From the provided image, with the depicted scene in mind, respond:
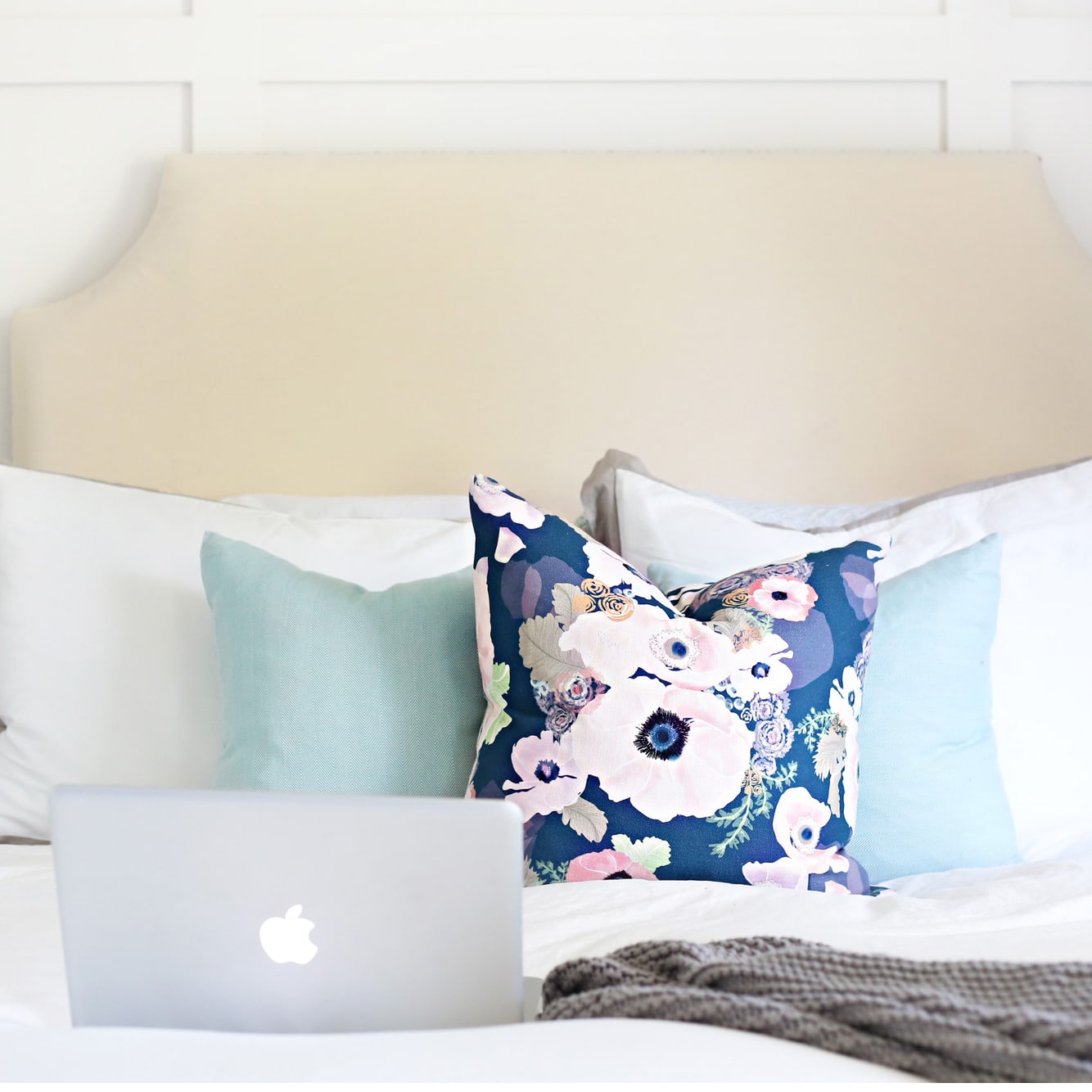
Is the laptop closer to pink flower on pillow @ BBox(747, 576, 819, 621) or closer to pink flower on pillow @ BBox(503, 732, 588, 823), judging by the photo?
pink flower on pillow @ BBox(503, 732, 588, 823)

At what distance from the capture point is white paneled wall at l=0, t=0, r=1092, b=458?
1886 mm

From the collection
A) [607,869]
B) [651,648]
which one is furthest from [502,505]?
[607,869]

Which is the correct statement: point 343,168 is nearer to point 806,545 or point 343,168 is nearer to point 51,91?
point 51,91

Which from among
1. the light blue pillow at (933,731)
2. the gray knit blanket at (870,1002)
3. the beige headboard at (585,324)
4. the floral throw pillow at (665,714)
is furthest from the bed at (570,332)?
the gray knit blanket at (870,1002)

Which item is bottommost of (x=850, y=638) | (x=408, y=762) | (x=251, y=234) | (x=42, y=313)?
(x=408, y=762)

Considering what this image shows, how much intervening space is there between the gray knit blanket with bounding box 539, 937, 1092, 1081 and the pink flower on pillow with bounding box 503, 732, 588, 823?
36cm

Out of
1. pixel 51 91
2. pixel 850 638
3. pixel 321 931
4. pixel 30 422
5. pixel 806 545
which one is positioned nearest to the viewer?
pixel 321 931

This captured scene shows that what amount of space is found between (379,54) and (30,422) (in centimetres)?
83

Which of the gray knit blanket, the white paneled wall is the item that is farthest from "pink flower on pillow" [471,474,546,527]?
the white paneled wall

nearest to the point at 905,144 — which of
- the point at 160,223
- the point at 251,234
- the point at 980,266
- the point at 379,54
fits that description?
the point at 980,266

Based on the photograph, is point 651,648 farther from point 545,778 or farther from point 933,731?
point 933,731

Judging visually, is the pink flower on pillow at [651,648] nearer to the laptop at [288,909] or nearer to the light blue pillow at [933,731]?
the light blue pillow at [933,731]

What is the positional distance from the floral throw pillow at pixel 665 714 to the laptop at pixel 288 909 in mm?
443

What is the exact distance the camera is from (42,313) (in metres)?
1.81
